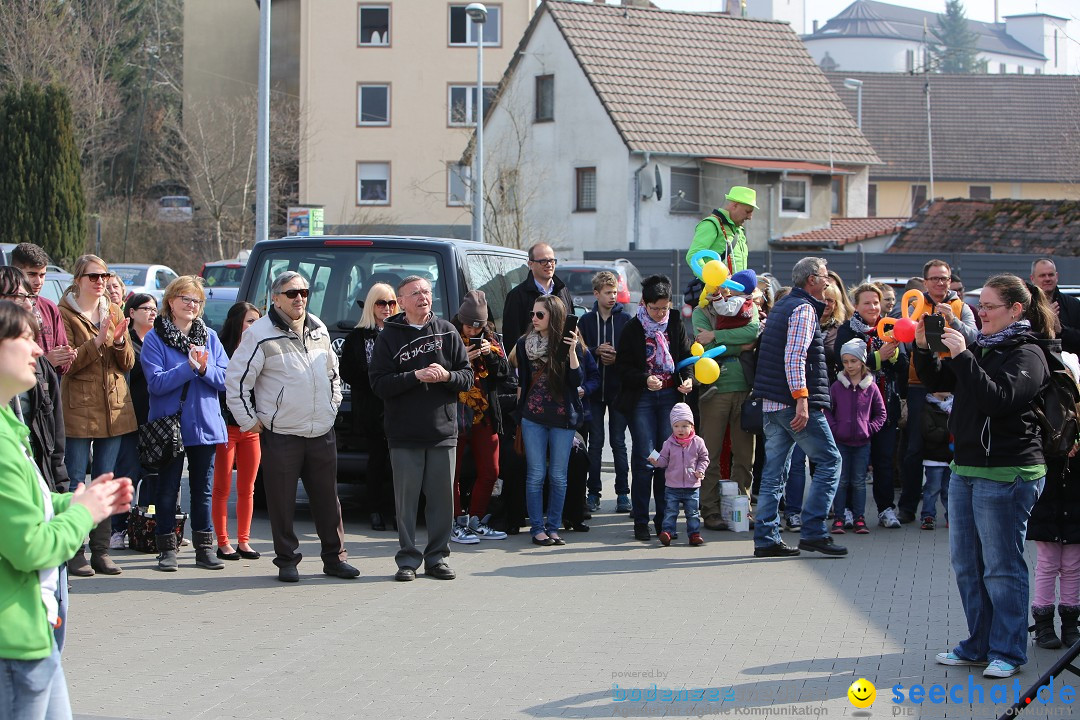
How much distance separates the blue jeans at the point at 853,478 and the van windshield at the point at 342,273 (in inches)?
143

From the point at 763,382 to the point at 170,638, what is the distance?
4.56 metres

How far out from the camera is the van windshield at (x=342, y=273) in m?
10.5

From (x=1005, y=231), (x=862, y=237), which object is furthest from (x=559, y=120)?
(x=1005, y=231)

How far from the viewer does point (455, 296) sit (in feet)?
33.8

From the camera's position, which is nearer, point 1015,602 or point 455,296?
point 1015,602

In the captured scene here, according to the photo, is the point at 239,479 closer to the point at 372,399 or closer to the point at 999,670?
the point at 372,399

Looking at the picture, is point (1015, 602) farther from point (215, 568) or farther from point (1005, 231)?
point (1005, 231)

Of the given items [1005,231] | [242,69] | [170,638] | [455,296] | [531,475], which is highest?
[242,69]

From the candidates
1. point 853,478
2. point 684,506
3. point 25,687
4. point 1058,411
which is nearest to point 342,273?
point 684,506

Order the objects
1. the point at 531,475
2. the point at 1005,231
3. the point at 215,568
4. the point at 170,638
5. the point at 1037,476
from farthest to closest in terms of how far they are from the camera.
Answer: the point at 1005,231
the point at 531,475
the point at 215,568
the point at 170,638
the point at 1037,476

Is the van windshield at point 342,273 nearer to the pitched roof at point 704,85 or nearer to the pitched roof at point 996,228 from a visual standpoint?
the pitched roof at point 996,228

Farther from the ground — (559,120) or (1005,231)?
(559,120)

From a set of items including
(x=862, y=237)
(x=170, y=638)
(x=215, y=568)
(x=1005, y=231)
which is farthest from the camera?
(x=862, y=237)

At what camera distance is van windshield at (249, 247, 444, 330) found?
10.5 metres
